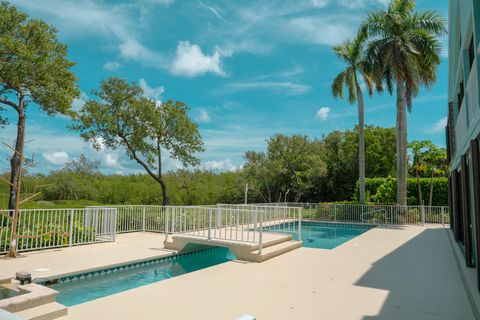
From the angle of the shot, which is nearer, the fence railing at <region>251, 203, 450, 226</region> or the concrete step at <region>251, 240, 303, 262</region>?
the concrete step at <region>251, 240, 303, 262</region>

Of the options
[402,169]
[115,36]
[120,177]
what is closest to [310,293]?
[115,36]

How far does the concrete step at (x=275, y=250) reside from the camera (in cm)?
671

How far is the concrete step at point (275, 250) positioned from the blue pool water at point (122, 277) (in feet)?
4.63

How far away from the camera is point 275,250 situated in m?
7.26

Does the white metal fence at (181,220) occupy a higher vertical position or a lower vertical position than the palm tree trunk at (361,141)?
lower

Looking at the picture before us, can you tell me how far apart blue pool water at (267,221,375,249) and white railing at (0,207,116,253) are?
17.1ft

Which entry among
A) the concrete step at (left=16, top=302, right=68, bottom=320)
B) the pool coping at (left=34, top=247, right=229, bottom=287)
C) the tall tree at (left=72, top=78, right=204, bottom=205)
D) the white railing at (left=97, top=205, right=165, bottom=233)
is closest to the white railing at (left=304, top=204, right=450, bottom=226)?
the tall tree at (left=72, top=78, right=204, bottom=205)

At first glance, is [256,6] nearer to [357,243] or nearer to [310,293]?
[357,243]

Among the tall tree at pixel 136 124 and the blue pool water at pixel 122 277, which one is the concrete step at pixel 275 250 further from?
the tall tree at pixel 136 124

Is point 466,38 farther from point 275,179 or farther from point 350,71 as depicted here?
point 275,179

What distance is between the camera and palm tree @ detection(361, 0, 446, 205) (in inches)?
532

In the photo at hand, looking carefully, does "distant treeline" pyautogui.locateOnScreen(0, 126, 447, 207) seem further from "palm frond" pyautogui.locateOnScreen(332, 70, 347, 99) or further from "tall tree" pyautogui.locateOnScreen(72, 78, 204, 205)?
"tall tree" pyautogui.locateOnScreen(72, 78, 204, 205)

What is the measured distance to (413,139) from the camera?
17875 mm

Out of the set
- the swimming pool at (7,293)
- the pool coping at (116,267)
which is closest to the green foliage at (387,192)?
the pool coping at (116,267)
